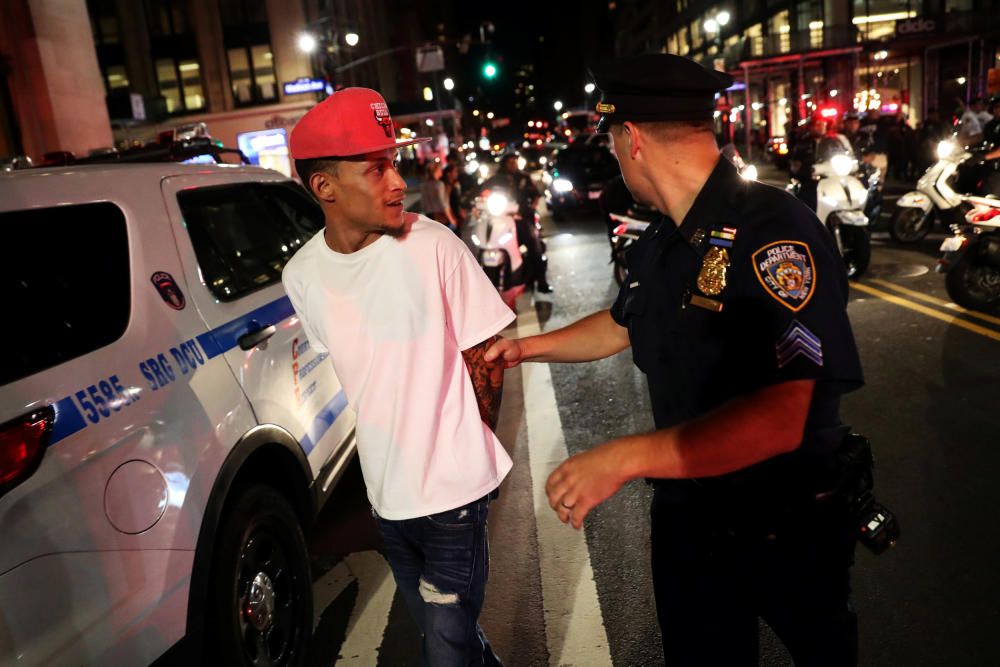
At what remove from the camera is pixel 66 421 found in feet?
6.96

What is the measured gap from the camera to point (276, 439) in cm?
322

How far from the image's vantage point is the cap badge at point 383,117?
2.26 meters

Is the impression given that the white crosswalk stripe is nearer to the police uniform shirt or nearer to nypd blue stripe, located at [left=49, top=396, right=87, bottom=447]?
the police uniform shirt

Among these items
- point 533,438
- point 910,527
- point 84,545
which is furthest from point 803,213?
point 533,438

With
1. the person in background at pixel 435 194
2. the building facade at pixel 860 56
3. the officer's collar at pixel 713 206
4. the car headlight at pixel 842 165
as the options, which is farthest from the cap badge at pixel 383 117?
the building facade at pixel 860 56

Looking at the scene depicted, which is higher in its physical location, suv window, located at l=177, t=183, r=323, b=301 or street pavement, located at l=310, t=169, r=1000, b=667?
suv window, located at l=177, t=183, r=323, b=301

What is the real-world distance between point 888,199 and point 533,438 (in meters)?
15.4

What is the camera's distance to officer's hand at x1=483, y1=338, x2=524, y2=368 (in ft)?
7.80

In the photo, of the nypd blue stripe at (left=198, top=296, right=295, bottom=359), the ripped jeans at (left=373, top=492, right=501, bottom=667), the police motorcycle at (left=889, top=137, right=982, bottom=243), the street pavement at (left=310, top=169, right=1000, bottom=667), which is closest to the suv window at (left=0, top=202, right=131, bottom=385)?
the nypd blue stripe at (left=198, top=296, right=295, bottom=359)

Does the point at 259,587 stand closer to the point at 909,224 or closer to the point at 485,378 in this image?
the point at 485,378

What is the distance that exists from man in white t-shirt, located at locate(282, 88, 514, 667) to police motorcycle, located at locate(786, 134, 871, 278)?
7.90 meters

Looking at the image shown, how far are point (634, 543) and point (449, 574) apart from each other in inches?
77.8

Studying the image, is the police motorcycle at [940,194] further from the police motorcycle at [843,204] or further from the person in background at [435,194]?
the person in background at [435,194]

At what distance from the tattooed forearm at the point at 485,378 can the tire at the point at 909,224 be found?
10.7m
